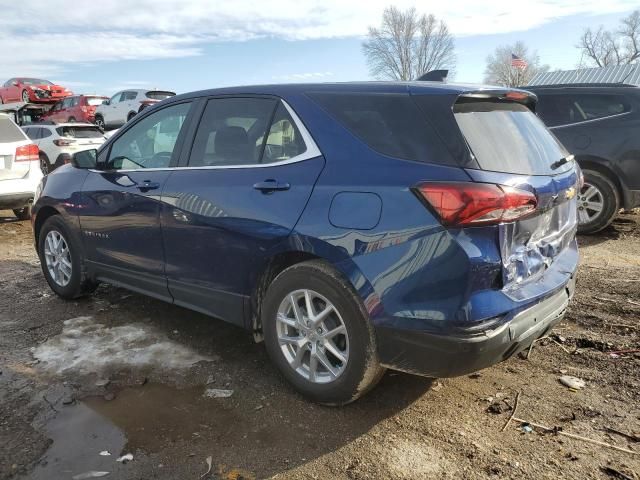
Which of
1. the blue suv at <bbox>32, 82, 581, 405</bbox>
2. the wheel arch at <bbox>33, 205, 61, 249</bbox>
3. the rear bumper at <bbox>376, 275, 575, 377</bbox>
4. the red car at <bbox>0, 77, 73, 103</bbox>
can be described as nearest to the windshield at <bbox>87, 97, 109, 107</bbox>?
the red car at <bbox>0, 77, 73, 103</bbox>

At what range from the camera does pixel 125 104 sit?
2352 cm

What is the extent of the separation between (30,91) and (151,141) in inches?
1003

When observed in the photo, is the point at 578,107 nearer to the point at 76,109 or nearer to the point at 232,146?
the point at 232,146

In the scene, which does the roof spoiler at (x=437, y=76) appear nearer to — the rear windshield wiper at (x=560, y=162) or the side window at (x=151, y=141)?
the rear windshield wiper at (x=560, y=162)

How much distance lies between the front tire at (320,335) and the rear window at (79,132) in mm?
13417

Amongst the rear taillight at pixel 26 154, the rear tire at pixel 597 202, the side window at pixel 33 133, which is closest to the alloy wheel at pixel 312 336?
the rear tire at pixel 597 202

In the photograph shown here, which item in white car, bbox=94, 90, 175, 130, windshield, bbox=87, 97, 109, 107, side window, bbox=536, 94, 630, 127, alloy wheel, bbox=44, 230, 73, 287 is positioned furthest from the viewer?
windshield, bbox=87, 97, 109, 107

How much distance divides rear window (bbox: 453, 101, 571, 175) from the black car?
380 centimetres

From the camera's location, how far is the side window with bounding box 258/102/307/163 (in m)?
3.14

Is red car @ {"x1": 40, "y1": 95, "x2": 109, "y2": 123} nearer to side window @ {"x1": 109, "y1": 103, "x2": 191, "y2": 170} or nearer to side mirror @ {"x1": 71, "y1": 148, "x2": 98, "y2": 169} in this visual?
side mirror @ {"x1": 71, "y1": 148, "x2": 98, "y2": 169}

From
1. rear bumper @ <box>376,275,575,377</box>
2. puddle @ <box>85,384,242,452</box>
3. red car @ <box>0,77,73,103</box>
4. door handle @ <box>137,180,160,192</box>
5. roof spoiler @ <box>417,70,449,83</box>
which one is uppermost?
red car @ <box>0,77,73,103</box>

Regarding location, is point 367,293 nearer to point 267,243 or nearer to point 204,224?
point 267,243

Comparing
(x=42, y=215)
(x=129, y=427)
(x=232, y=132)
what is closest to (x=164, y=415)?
(x=129, y=427)

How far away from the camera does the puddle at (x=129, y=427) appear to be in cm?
265
